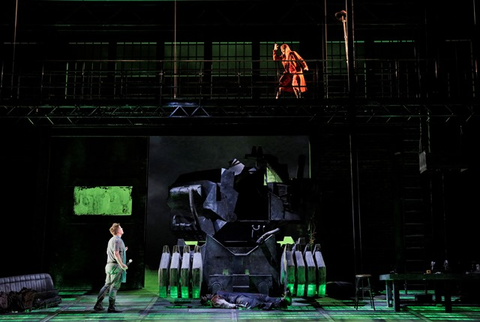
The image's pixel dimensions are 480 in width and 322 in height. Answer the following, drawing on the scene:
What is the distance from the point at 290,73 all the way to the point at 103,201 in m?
6.55

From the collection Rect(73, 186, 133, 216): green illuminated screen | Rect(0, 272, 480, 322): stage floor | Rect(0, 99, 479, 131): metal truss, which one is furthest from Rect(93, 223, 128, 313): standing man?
Rect(73, 186, 133, 216): green illuminated screen

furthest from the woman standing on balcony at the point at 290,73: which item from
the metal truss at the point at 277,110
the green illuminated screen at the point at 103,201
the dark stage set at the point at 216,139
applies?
the green illuminated screen at the point at 103,201

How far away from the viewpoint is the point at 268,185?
1333 cm

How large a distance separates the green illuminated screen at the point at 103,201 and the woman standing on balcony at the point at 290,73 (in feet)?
17.9

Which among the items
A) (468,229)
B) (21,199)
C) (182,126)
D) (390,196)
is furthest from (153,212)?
(468,229)

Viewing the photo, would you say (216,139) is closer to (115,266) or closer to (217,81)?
(217,81)

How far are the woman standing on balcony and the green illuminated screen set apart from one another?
5452mm

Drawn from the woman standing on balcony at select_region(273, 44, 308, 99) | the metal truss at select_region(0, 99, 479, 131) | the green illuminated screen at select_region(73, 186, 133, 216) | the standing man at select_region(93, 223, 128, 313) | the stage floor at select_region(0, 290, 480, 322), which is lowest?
the stage floor at select_region(0, 290, 480, 322)

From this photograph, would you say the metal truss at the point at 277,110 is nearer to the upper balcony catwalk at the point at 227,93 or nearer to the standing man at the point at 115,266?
the upper balcony catwalk at the point at 227,93

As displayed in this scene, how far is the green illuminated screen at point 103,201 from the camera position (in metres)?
16.2

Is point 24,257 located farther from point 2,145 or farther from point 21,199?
point 2,145

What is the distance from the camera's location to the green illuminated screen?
1622 centimetres

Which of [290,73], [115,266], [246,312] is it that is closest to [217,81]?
[290,73]

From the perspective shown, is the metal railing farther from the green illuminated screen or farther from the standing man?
the standing man
